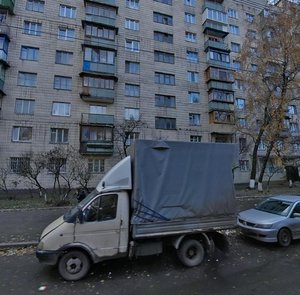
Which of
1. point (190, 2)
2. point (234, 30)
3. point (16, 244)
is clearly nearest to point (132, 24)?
point (190, 2)

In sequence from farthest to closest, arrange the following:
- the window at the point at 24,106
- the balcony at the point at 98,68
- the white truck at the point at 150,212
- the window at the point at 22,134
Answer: the balcony at the point at 98,68, the window at the point at 24,106, the window at the point at 22,134, the white truck at the point at 150,212

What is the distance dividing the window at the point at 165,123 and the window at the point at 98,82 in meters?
6.19

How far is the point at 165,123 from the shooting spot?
90.3 ft

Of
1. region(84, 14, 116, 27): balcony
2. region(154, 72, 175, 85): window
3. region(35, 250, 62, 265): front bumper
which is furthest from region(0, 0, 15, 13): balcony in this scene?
region(35, 250, 62, 265): front bumper

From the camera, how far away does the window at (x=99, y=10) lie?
2636cm

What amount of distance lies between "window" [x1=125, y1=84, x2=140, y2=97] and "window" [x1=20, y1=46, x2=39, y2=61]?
9.50 meters

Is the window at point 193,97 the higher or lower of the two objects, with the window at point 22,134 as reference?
higher

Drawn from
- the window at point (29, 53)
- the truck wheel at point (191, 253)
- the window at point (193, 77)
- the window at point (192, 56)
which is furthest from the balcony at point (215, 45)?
the truck wheel at point (191, 253)

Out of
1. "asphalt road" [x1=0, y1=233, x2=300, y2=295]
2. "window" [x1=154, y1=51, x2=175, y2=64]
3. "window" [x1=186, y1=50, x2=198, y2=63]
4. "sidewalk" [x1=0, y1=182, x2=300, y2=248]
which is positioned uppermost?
"window" [x1=186, y1=50, x2=198, y2=63]

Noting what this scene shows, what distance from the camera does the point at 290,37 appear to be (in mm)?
18828

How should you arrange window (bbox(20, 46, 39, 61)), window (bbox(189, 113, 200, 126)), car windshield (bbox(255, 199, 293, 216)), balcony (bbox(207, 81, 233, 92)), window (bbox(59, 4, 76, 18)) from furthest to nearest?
balcony (bbox(207, 81, 233, 92)), window (bbox(189, 113, 200, 126)), window (bbox(59, 4, 76, 18)), window (bbox(20, 46, 39, 61)), car windshield (bbox(255, 199, 293, 216))

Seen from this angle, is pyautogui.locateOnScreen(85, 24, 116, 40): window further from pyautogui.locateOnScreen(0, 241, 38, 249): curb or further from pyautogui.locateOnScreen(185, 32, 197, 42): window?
pyautogui.locateOnScreen(0, 241, 38, 249): curb

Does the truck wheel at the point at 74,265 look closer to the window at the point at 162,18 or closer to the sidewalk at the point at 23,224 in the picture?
the sidewalk at the point at 23,224

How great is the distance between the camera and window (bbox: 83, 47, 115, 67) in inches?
990
